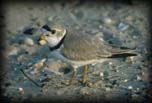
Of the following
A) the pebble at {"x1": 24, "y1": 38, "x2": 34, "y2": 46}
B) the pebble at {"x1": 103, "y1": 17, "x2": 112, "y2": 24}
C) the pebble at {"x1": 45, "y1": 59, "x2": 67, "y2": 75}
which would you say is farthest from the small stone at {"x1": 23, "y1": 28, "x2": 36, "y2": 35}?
the pebble at {"x1": 103, "y1": 17, "x2": 112, "y2": 24}

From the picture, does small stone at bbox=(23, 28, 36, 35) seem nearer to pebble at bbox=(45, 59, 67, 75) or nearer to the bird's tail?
pebble at bbox=(45, 59, 67, 75)

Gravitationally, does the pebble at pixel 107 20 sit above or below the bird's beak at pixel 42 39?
above

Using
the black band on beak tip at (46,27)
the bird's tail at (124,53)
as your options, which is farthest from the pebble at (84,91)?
the black band on beak tip at (46,27)

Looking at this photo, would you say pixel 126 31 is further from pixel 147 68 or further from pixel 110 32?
pixel 147 68

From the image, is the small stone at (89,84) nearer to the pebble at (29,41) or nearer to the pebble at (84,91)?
the pebble at (84,91)

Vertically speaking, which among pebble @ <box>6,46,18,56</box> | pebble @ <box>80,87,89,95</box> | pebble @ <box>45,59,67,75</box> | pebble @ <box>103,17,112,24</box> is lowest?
pebble @ <box>80,87,89,95</box>

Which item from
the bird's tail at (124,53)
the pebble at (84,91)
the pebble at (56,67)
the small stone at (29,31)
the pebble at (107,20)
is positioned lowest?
the pebble at (84,91)

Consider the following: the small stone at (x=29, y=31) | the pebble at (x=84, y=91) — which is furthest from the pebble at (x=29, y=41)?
the pebble at (x=84, y=91)

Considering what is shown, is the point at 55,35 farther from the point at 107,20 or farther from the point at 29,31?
the point at 107,20

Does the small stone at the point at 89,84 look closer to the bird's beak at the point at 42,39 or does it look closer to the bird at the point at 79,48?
the bird at the point at 79,48
